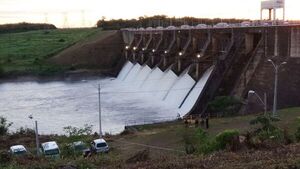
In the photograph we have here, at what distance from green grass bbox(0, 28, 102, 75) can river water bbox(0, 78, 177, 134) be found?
11.8 meters

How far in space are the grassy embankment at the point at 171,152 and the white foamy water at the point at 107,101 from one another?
7.41 m

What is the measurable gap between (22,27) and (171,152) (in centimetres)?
12121

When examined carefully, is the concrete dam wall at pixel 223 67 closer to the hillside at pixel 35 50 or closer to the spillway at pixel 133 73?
the spillway at pixel 133 73

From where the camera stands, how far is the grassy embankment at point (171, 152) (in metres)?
11.9

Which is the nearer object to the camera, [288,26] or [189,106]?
[288,26]

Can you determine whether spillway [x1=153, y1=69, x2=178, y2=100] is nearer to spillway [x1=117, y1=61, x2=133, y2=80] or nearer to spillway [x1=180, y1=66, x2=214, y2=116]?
spillway [x1=180, y1=66, x2=214, y2=116]

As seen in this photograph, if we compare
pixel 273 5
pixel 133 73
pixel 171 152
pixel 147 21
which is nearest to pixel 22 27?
pixel 147 21

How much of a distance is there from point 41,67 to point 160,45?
2671 cm

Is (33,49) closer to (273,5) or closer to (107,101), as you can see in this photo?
(107,101)

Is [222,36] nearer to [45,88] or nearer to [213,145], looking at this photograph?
[45,88]

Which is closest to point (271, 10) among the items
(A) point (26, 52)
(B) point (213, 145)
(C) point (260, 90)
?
(C) point (260, 90)

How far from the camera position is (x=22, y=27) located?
454 ft

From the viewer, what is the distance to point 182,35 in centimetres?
6028

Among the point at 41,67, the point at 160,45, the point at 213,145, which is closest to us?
the point at 213,145
